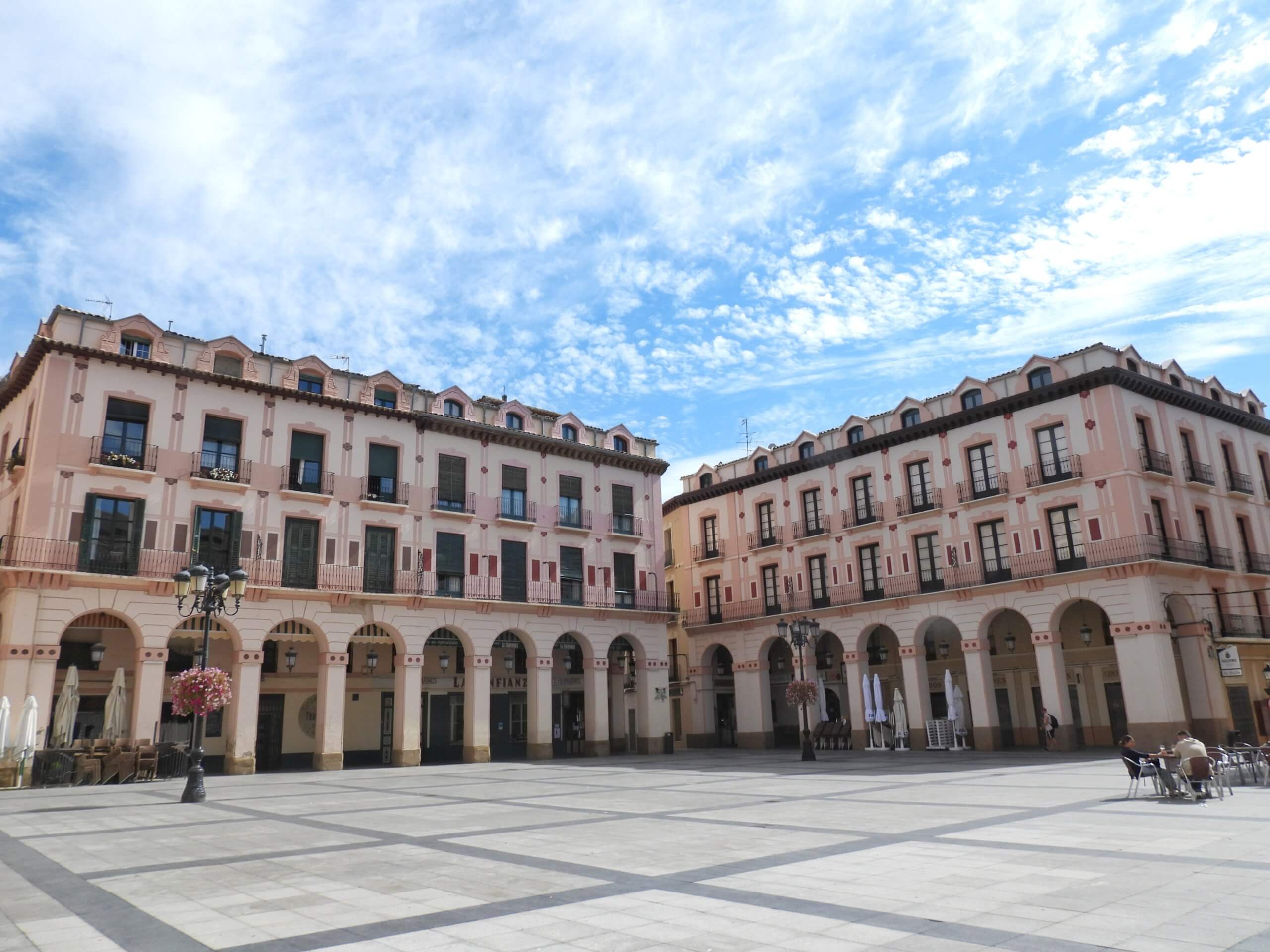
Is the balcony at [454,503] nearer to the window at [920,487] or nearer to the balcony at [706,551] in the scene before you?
the balcony at [706,551]

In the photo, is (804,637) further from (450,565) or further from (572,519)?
(450,565)

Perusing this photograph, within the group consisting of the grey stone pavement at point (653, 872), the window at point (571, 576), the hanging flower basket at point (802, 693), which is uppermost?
the window at point (571, 576)

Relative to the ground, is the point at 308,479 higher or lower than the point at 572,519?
higher

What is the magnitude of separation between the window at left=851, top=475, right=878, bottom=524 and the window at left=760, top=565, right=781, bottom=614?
4.98 meters

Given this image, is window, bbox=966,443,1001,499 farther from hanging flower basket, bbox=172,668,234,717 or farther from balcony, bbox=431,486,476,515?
hanging flower basket, bbox=172,668,234,717

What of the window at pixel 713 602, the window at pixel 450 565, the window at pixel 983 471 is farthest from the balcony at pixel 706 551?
the window at pixel 450 565

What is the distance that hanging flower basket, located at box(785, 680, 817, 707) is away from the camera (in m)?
29.3

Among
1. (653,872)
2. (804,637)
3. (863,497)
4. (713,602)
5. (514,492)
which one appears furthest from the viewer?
(713,602)

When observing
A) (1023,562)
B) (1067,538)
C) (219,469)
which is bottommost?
(1023,562)

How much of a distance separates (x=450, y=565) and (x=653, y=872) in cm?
2427

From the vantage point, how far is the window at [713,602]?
4262 centimetres

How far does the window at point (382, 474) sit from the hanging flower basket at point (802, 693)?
1544 centimetres

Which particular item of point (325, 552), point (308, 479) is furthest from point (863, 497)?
point (308, 479)

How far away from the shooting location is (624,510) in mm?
38562
